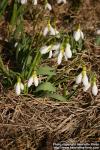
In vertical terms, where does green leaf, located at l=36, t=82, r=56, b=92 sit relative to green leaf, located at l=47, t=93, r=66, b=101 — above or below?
above

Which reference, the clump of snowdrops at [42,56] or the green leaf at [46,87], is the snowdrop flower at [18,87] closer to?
the clump of snowdrops at [42,56]

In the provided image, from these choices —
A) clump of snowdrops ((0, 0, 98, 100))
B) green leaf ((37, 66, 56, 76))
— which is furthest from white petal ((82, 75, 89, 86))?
green leaf ((37, 66, 56, 76))

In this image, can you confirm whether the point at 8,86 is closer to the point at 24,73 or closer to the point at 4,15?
the point at 24,73

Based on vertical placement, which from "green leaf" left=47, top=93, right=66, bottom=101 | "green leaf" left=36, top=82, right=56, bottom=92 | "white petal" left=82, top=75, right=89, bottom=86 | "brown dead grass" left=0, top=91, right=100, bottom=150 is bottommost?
"brown dead grass" left=0, top=91, right=100, bottom=150

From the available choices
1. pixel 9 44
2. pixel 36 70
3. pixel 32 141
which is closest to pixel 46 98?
pixel 36 70

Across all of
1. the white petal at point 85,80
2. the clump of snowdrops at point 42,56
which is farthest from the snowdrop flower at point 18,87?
the white petal at point 85,80

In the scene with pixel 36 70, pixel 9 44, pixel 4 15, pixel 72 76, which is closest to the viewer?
pixel 36 70

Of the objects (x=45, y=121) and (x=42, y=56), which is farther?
(x=42, y=56)

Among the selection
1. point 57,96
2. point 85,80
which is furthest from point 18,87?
point 85,80

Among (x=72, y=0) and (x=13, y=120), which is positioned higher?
(x=72, y=0)

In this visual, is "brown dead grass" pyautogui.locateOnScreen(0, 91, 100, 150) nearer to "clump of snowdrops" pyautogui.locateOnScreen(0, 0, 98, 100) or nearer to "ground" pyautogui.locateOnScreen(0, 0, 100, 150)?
"ground" pyautogui.locateOnScreen(0, 0, 100, 150)

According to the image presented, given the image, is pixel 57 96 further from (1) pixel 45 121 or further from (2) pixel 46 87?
(1) pixel 45 121
